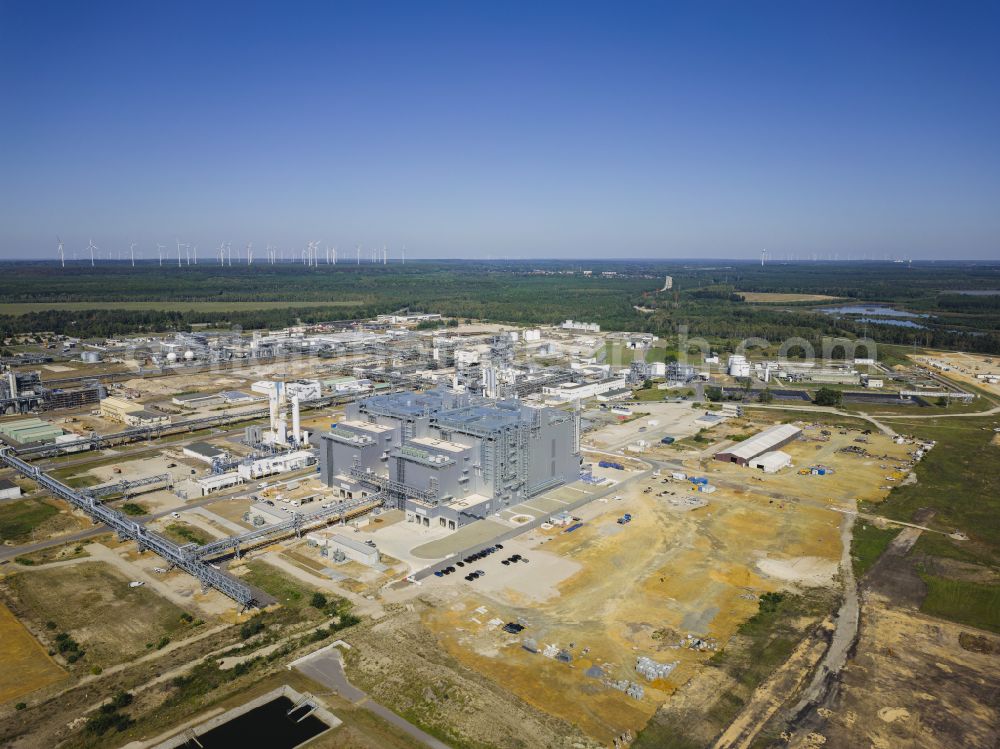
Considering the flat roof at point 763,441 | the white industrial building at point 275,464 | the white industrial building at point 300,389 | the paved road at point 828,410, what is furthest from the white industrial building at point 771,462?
the white industrial building at point 300,389

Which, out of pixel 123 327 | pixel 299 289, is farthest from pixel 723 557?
pixel 299 289

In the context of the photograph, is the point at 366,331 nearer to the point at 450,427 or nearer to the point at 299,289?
the point at 450,427

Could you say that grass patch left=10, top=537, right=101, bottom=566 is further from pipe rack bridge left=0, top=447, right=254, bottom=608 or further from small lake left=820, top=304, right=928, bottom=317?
small lake left=820, top=304, right=928, bottom=317

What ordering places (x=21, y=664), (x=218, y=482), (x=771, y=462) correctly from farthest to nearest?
(x=771, y=462) → (x=218, y=482) → (x=21, y=664)

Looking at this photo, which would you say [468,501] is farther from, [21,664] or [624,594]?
[21,664]

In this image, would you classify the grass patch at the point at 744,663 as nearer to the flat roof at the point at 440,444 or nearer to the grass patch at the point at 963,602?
the grass patch at the point at 963,602

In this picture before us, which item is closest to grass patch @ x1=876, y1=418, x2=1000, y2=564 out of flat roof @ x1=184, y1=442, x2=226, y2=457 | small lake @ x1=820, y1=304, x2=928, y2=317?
flat roof @ x1=184, y1=442, x2=226, y2=457

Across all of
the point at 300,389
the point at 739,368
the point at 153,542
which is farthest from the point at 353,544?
the point at 739,368
